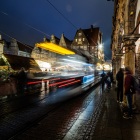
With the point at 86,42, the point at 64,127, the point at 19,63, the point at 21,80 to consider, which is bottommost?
the point at 64,127

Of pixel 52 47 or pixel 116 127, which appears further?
pixel 52 47

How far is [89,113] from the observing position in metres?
8.18

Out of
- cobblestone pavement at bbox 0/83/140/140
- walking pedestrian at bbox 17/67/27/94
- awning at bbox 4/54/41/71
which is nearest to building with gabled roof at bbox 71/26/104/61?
awning at bbox 4/54/41/71

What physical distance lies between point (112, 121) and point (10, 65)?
83.9ft

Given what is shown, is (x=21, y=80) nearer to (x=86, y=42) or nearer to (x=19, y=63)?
(x=19, y=63)

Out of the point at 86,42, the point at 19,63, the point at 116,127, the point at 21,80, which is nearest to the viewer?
the point at 116,127

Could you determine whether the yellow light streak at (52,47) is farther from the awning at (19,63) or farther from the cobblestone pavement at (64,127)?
the awning at (19,63)

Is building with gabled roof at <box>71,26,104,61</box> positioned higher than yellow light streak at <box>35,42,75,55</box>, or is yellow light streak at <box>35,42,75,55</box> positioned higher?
building with gabled roof at <box>71,26,104,61</box>

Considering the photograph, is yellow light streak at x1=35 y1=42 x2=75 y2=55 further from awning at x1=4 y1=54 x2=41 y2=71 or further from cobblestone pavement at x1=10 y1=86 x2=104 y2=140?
awning at x1=4 y1=54 x2=41 y2=71

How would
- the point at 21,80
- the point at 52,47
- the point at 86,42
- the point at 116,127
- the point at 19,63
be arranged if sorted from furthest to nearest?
the point at 86,42
the point at 19,63
the point at 52,47
the point at 21,80
the point at 116,127

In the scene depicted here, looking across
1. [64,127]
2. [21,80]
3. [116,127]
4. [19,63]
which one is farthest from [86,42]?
[64,127]

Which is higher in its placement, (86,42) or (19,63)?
(86,42)

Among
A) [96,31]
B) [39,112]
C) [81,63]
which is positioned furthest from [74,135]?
[96,31]

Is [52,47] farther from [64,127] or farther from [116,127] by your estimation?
[116,127]
